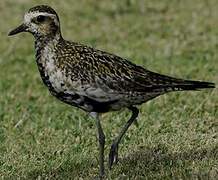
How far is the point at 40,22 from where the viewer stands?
25.7 ft

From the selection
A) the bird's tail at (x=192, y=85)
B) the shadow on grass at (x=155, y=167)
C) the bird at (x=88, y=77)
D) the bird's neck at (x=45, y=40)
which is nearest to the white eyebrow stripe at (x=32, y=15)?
the bird at (x=88, y=77)

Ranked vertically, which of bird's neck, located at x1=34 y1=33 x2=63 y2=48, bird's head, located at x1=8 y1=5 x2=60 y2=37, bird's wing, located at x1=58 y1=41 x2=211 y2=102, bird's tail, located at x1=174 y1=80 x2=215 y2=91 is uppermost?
bird's head, located at x1=8 y1=5 x2=60 y2=37

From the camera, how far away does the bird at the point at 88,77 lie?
7516 mm

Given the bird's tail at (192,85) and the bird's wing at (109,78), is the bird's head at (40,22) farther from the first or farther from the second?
the bird's tail at (192,85)

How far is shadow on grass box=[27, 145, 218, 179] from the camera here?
7.54m

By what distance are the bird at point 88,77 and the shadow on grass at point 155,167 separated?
13.0 inches

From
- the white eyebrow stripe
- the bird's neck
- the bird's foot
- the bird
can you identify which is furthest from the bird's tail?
the white eyebrow stripe

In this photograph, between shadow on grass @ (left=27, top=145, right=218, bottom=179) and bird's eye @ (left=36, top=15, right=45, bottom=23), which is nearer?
shadow on grass @ (left=27, top=145, right=218, bottom=179)

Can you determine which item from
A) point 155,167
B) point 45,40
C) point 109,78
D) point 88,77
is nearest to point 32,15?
point 45,40

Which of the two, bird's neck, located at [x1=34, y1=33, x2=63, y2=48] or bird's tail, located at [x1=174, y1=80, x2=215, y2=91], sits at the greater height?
bird's neck, located at [x1=34, y1=33, x2=63, y2=48]

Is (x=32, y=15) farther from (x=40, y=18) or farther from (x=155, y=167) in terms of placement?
(x=155, y=167)

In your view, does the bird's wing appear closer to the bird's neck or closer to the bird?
the bird

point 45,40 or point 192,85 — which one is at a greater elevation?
point 45,40

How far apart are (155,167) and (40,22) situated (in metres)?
1.93
